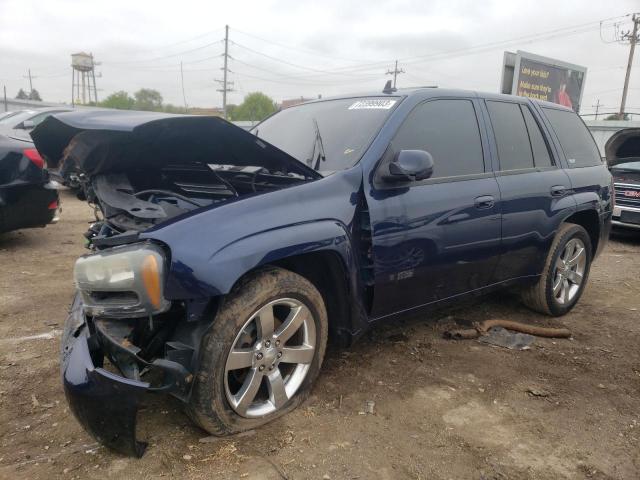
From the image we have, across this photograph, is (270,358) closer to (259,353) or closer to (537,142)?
(259,353)

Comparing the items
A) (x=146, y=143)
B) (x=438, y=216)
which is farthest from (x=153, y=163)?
(x=438, y=216)

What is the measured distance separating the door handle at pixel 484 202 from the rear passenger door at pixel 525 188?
134mm

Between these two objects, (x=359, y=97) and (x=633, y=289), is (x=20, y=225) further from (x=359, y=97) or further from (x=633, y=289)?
(x=633, y=289)

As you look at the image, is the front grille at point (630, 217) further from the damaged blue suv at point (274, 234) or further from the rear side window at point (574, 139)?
the damaged blue suv at point (274, 234)

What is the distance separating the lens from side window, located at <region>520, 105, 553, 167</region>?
393 cm

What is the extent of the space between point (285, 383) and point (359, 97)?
1981 millimetres

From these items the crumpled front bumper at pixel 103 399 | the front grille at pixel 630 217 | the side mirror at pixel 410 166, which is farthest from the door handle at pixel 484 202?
the front grille at pixel 630 217

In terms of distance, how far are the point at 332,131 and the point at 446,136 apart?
76 cm

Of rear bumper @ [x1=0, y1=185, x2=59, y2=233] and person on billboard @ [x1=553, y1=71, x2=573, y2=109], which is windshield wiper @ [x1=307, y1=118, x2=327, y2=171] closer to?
rear bumper @ [x1=0, y1=185, x2=59, y2=233]

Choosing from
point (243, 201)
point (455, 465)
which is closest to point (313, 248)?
point (243, 201)

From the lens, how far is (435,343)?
3.66 meters

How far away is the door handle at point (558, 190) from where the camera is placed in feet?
12.8

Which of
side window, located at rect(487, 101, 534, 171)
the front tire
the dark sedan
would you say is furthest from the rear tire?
the dark sedan

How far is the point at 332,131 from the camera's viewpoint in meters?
3.24
